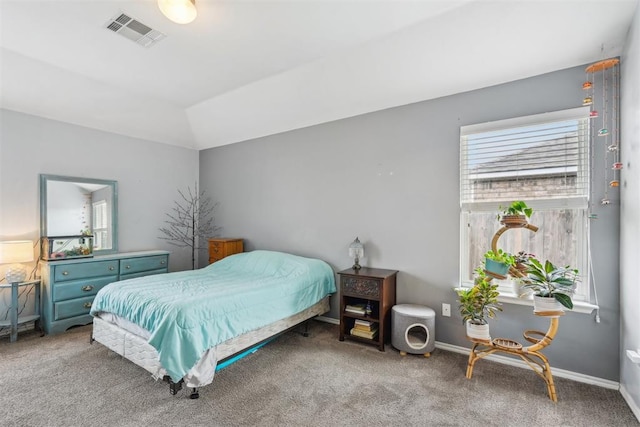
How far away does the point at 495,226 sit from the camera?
2.82m

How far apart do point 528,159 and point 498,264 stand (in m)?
0.99

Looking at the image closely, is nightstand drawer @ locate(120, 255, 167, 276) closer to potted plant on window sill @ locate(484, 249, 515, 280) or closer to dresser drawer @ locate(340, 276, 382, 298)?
dresser drawer @ locate(340, 276, 382, 298)

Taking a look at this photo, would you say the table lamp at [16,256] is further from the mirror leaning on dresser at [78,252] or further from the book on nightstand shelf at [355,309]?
the book on nightstand shelf at [355,309]

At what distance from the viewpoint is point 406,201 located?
322 centimetres

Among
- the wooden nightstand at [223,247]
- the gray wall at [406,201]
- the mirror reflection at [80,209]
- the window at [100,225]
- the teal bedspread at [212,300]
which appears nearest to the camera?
the teal bedspread at [212,300]

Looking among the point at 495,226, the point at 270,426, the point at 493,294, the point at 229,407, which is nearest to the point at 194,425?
the point at 229,407

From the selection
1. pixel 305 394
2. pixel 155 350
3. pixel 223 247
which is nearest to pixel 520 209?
pixel 305 394

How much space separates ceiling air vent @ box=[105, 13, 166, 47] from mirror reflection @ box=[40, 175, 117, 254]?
2.20 meters

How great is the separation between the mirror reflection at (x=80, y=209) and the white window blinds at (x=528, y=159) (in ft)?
14.4

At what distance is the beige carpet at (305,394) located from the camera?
1.95m

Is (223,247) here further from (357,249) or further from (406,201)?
(406,201)

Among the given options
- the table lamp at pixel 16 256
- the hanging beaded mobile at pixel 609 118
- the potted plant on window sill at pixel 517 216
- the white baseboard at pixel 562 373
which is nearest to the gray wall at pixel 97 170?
the table lamp at pixel 16 256

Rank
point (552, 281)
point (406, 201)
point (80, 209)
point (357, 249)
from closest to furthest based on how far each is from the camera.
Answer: point (552, 281) < point (406, 201) < point (357, 249) < point (80, 209)

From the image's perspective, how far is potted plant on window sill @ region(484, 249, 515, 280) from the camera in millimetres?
2393
